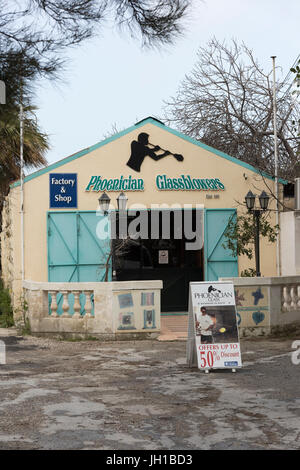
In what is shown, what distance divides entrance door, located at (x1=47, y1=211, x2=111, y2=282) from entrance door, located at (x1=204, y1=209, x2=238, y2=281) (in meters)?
2.34

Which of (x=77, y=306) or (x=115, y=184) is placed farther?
(x=115, y=184)

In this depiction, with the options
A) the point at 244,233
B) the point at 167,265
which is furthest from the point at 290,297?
the point at 167,265

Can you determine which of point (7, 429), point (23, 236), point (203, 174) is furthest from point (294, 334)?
point (7, 429)

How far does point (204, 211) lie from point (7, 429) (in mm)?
10661

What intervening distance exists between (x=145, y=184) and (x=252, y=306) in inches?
189

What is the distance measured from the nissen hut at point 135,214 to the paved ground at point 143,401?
15.7 ft

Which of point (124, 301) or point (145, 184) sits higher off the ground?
point (145, 184)

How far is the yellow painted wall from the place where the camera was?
15.9m

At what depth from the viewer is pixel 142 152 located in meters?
16.3

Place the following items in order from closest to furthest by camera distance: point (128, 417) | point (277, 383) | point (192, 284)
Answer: point (128, 417) < point (277, 383) < point (192, 284)

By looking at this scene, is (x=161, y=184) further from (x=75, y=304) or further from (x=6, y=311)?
(x=75, y=304)
